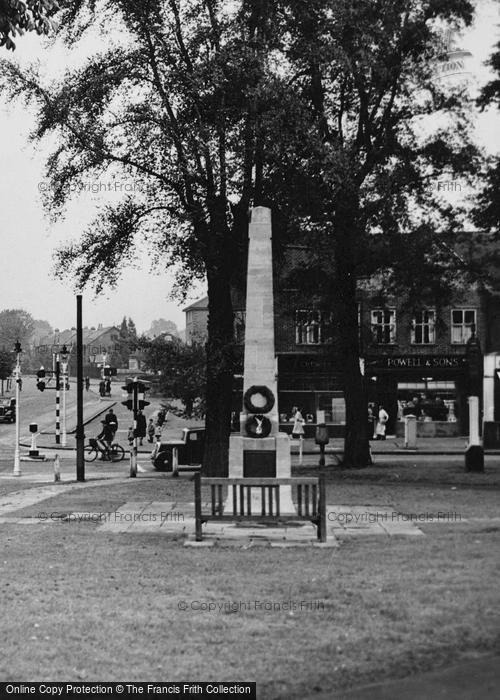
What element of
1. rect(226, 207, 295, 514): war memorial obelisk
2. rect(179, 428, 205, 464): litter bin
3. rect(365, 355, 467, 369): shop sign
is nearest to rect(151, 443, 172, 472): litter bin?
rect(179, 428, 205, 464): litter bin

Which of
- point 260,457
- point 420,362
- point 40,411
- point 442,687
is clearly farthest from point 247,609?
point 40,411

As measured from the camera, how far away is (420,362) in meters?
48.8

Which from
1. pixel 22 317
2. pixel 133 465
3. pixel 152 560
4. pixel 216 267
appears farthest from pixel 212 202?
pixel 22 317

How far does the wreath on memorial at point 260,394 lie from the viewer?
15641 millimetres

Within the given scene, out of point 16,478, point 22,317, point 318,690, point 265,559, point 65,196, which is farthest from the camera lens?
point 22,317

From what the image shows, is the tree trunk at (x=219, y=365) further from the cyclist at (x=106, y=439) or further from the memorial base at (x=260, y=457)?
the cyclist at (x=106, y=439)

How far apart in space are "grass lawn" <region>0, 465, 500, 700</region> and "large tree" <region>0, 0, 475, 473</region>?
11186 millimetres

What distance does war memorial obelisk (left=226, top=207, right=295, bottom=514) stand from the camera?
50.7ft

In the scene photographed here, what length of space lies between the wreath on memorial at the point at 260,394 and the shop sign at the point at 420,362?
33318 millimetres

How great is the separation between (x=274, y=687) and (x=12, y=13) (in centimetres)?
537

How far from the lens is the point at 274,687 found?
6008 mm

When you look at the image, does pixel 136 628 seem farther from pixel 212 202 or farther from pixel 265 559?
pixel 212 202

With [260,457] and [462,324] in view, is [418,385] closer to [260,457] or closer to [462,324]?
[462,324]

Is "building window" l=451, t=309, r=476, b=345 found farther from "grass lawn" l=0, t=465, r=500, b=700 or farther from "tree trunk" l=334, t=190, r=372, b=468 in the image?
"grass lawn" l=0, t=465, r=500, b=700
